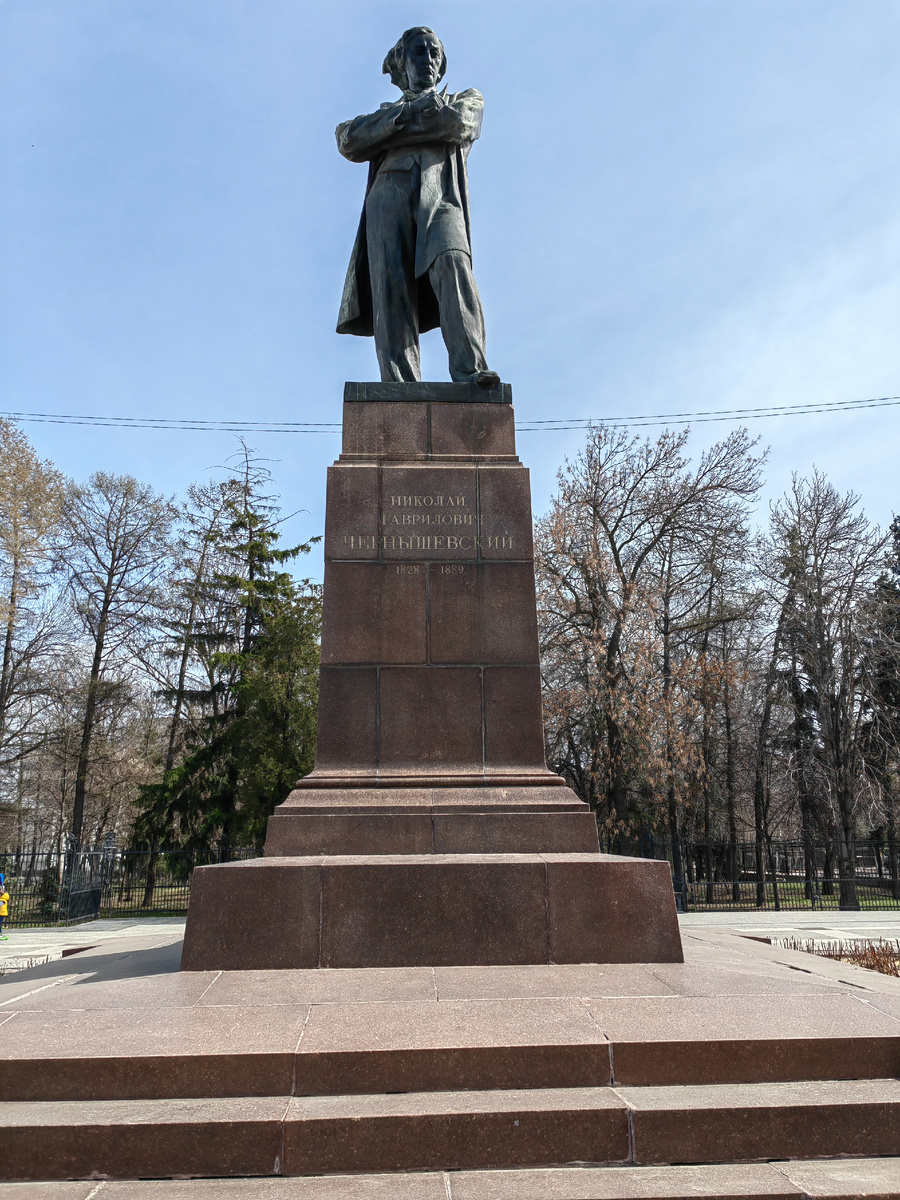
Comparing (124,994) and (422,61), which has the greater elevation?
(422,61)

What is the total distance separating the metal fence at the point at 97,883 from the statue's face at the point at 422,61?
20.4 m

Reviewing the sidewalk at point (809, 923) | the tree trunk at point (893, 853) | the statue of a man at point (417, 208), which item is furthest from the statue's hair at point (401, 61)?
the tree trunk at point (893, 853)

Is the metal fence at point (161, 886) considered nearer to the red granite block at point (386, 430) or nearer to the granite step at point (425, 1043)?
the red granite block at point (386, 430)

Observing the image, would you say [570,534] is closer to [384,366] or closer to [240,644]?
[240,644]

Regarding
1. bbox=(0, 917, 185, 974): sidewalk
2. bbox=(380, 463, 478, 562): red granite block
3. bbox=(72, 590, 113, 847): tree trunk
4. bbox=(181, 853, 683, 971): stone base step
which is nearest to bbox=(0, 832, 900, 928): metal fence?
bbox=(0, 917, 185, 974): sidewalk

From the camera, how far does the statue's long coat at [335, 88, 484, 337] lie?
8.30 meters

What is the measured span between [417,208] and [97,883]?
911 inches

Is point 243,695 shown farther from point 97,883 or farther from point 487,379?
point 487,379

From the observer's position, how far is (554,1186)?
10.3 ft

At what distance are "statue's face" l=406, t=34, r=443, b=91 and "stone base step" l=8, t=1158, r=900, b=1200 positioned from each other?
921 centimetres

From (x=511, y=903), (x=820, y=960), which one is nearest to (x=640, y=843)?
(x=820, y=960)

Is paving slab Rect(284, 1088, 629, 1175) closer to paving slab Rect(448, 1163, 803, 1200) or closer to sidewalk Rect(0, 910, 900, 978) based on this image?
paving slab Rect(448, 1163, 803, 1200)

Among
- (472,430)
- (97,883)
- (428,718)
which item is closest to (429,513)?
(472,430)

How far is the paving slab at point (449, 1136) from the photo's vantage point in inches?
130
